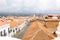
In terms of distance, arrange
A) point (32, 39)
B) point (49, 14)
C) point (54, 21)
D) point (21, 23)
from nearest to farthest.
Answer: point (32, 39)
point (54, 21)
point (49, 14)
point (21, 23)

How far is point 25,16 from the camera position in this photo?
2.58 metres

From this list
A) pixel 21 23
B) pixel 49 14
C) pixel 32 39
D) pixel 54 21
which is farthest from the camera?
pixel 21 23

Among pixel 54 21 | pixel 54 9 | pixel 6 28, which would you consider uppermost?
pixel 54 9

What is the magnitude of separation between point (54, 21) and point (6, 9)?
1.04 m

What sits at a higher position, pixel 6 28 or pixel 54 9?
pixel 54 9

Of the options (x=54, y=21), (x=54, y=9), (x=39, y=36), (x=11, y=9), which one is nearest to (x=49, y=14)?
(x=54, y=9)

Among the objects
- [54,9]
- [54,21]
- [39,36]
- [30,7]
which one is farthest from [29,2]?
[39,36]

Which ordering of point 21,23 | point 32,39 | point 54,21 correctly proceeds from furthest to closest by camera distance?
point 21,23, point 54,21, point 32,39

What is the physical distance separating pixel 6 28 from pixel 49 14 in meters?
0.87

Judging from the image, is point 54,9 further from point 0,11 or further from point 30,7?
point 0,11

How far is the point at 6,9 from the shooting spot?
269 cm

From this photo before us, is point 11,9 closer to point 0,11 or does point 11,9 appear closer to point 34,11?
point 0,11

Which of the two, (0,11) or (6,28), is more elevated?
(0,11)

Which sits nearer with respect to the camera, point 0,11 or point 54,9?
point 54,9
